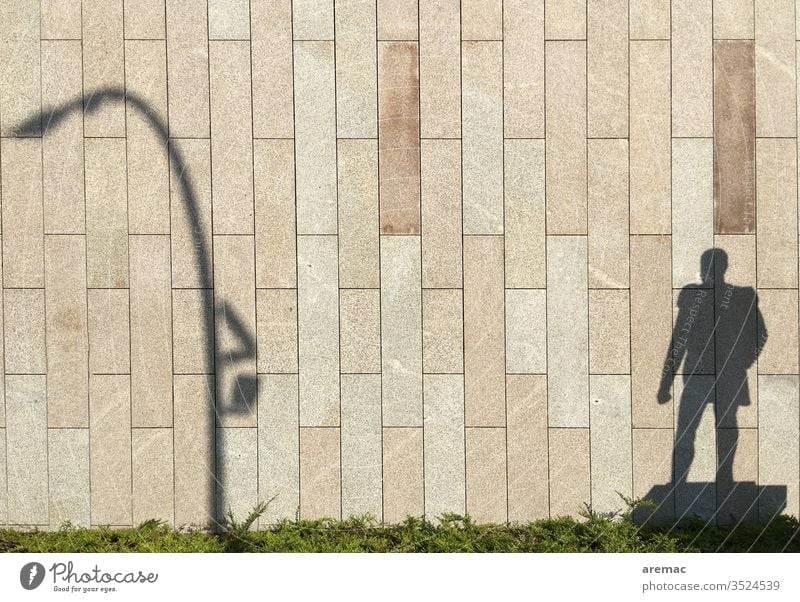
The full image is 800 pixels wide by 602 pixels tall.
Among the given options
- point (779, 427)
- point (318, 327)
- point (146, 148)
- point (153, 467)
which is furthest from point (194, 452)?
point (779, 427)

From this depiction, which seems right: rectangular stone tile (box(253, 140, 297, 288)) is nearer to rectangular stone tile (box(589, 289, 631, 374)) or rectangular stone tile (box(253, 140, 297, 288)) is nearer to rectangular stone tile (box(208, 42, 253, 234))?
rectangular stone tile (box(208, 42, 253, 234))

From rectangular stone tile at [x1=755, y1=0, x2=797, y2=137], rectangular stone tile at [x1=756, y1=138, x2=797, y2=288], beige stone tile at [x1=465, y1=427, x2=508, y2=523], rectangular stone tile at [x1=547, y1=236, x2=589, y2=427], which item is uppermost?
rectangular stone tile at [x1=755, y1=0, x2=797, y2=137]

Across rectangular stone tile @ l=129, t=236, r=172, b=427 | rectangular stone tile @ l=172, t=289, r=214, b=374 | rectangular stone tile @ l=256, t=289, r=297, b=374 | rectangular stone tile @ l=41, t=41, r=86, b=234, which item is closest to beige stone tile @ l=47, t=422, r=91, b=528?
rectangular stone tile @ l=129, t=236, r=172, b=427

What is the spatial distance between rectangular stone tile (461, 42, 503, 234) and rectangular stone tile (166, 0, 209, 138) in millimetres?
3197

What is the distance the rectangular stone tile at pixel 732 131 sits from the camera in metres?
7.84

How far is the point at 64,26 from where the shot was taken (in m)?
7.81

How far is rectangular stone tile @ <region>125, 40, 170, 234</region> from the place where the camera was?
25.6 ft

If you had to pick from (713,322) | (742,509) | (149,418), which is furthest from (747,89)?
(149,418)

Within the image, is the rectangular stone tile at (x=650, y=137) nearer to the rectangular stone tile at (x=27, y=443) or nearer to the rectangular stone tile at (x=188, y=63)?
the rectangular stone tile at (x=188, y=63)

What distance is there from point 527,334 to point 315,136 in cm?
356

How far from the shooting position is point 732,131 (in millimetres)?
7848
